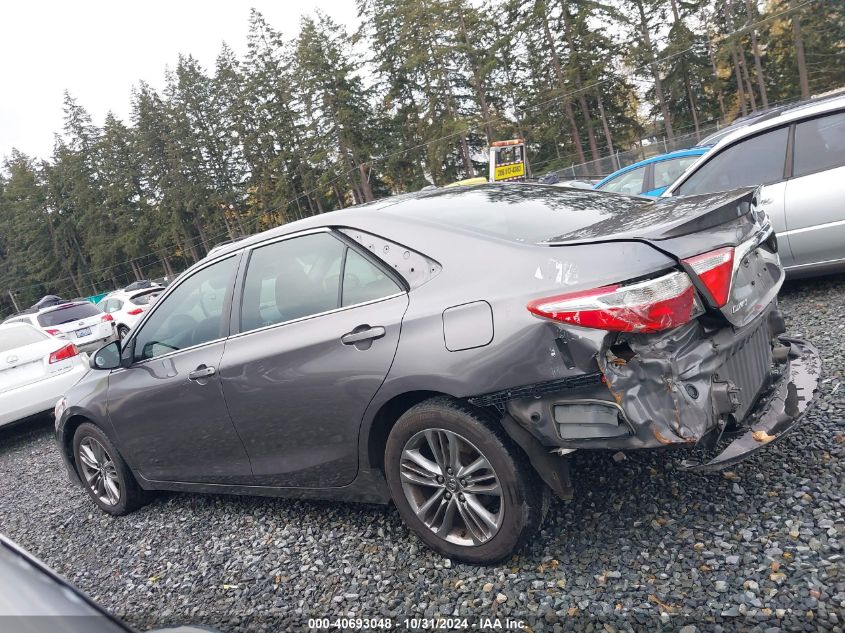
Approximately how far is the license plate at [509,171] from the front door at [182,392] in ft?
40.0

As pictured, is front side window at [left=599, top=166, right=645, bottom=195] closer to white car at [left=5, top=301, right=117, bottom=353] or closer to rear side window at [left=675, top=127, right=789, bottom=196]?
rear side window at [left=675, top=127, right=789, bottom=196]

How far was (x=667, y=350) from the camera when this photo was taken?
2158mm

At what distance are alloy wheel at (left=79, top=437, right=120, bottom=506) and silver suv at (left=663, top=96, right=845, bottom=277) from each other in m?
4.78

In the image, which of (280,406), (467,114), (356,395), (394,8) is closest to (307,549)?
(280,406)

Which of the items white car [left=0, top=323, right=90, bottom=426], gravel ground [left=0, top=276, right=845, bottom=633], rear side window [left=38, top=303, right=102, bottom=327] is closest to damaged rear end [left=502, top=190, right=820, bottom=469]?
gravel ground [left=0, top=276, right=845, bottom=633]

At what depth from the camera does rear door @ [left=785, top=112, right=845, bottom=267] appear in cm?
477

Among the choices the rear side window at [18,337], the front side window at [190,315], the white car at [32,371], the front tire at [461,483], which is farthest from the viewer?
the rear side window at [18,337]

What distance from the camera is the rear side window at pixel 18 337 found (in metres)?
7.37

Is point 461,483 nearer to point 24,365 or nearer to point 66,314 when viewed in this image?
point 24,365

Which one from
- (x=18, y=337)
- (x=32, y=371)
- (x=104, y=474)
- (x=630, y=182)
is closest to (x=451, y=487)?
(x=104, y=474)

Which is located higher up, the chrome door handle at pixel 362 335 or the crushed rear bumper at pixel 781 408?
the chrome door handle at pixel 362 335

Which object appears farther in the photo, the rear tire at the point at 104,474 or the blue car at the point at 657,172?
the blue car at the point at 657,172

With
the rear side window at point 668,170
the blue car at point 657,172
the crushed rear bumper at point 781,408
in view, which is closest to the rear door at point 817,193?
the crushed rear bumper at point 781,408

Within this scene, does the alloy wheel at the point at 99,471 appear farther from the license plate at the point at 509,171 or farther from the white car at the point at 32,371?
the license plate at the point at 509,171
